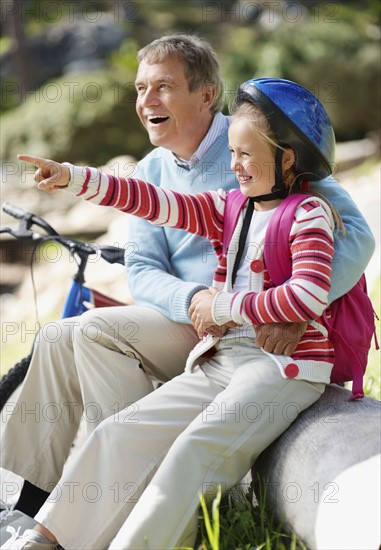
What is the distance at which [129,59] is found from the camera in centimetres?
1495

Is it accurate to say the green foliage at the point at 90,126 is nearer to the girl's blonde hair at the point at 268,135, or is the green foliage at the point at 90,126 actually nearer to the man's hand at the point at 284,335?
the girl's blonde hair at the point at 268,135

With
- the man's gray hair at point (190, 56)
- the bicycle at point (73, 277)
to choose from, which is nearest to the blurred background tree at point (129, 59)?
the man's gray hair at point (190, 56)

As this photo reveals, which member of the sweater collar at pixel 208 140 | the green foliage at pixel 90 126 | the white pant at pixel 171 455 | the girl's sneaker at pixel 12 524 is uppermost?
the sweater collar at pixel 208 140

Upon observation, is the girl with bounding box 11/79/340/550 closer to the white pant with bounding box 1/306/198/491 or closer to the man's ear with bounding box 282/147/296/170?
the man's ear with bounding box 282/147/296/170

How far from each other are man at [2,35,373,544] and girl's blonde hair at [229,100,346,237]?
0.11 metres

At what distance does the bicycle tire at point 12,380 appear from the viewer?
10.4 ft

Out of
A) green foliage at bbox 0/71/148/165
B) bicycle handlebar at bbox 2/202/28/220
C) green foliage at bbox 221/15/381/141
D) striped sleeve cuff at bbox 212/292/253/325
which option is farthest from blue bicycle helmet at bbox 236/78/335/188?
green foliage at bbox 0/71/148/165

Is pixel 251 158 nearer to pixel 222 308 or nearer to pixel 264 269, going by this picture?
pixel 264 269

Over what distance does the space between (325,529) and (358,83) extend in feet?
33.9

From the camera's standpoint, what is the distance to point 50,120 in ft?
45.5

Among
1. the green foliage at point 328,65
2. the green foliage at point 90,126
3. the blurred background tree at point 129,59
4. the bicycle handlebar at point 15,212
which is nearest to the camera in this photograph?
the bicycle handlebar at point 15,212

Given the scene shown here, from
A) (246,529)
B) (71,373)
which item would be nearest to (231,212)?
(71,373)

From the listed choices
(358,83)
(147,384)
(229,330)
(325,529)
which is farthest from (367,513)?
(358,83)

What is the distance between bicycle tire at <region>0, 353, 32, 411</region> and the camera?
3.17 metres
